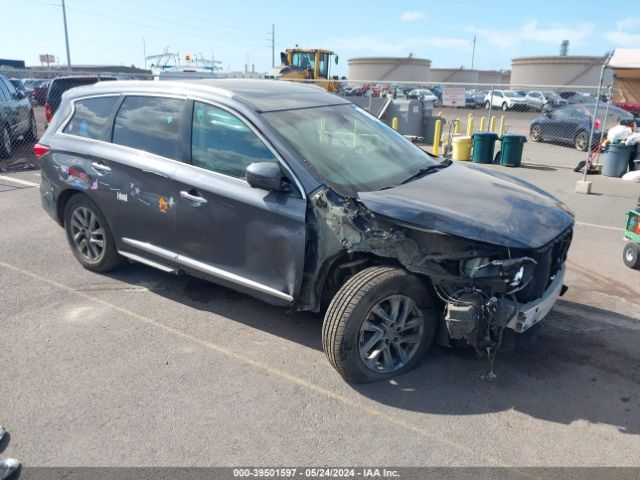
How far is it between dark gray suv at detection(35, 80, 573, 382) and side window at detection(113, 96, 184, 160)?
0.04 feet

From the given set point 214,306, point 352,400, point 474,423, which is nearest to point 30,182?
point 214,306

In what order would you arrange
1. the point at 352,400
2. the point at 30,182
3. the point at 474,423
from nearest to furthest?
the point at 474,423 → the point at 352,400 → the point at 30,182

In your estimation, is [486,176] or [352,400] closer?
[352,400]

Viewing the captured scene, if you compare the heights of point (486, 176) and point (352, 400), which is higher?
point (486, 176)

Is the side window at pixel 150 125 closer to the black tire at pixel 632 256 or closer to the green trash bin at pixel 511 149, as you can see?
the black tire at pixel 632 256

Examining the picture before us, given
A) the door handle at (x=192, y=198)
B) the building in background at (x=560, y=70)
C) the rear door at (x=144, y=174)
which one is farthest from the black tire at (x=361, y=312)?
the building in background at (x=560, y=70)

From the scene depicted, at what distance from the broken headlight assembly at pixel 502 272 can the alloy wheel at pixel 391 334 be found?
466 mm

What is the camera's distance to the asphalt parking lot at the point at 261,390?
2.92 meters

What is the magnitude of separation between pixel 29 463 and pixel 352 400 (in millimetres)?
1837

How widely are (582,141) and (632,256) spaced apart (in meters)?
12.4

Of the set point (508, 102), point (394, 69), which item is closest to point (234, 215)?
point (508, 102)

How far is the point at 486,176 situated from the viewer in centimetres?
447

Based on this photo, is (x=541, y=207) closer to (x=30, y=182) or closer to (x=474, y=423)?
(x=474, y=423)

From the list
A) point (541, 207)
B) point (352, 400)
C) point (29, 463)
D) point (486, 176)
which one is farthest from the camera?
point (486, 176)
